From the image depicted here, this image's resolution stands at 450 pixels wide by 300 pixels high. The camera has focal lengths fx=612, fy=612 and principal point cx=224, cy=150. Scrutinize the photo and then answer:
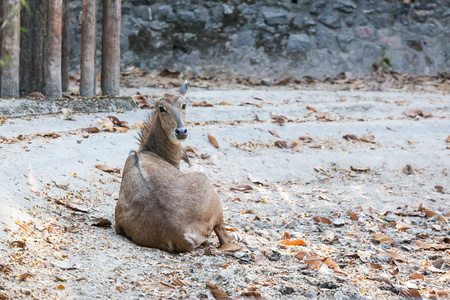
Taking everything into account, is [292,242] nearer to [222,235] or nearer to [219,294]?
[222,235]

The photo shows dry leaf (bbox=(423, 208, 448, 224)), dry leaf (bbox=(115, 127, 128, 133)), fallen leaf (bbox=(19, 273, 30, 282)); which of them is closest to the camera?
fallen leaf (bbox=(19, 273, 30, 282))

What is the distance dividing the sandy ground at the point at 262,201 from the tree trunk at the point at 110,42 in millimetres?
786

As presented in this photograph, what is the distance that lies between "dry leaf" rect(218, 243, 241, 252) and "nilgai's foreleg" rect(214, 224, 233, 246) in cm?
13

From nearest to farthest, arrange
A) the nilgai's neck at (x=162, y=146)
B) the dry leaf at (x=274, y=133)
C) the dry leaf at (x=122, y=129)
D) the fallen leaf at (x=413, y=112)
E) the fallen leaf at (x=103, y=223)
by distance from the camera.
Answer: the fallen leaf at (x=103, y=223), the nilgai's neck at (x=162, y=146), the dry leaf at (x=122, y=129), the dry leaf at (x=274, y=133), the fallen leaf at (x=413, y=112)

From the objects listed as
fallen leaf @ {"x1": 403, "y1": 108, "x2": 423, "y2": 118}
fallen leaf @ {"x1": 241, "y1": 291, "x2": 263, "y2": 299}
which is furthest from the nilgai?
fallen leaf @ {"x1": 403, "y1": 108, "x2": 423, "y2": 118}

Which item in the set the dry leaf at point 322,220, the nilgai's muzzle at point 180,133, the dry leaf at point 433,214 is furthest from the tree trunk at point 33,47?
the dry leaf at point 433,214

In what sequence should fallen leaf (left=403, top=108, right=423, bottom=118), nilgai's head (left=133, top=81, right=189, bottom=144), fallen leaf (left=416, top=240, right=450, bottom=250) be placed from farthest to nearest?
fallen leaf (left=403, top=108, right=423, bottom=118), nilgai's head (left=133, top=81, right=189, bottom=144), fallen leaf (left=416, top=240, right=450, bottom=250)

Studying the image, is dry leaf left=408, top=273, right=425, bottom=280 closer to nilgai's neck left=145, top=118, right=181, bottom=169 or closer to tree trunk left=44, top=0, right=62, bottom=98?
nilgai's neck left=145, top=118, right=181, bottom=169

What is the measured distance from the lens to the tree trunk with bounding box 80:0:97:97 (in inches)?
344

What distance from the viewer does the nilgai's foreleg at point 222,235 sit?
4.94 m

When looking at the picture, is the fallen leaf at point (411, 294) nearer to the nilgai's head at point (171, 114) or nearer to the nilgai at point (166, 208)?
the nilgai at point (166, 208)

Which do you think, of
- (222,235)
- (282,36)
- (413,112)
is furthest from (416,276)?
(282,36)

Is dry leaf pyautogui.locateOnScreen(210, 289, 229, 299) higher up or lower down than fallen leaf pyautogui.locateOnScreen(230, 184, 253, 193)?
higher up

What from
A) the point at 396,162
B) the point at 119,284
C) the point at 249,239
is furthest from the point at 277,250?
the point at 396,162
